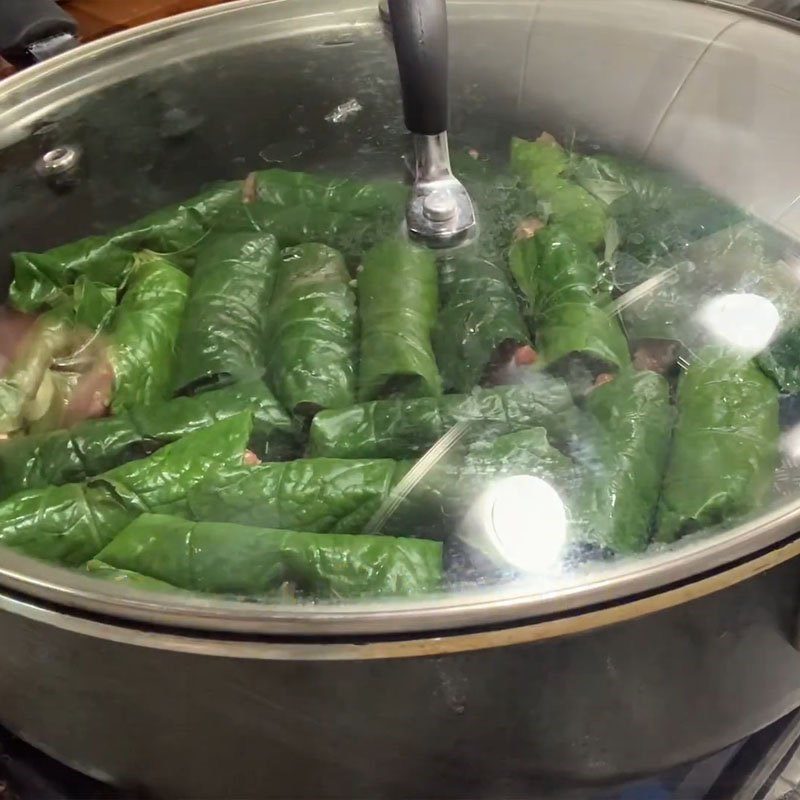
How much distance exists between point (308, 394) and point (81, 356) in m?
0.39

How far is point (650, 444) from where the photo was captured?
1052 millimetres

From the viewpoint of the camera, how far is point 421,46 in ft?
3.19

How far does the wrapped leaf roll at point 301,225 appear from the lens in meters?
1.35

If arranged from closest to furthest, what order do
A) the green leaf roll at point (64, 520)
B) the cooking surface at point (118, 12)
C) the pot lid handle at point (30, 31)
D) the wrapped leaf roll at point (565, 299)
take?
the green leaf roll at point (64, 520)
the wrapped leaf roll at point (565, 299)
the pot lid handle at point (30, 31)
the cooking surface at point (118, 12)

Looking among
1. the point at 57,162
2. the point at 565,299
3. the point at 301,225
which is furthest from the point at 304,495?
the point at 57,162

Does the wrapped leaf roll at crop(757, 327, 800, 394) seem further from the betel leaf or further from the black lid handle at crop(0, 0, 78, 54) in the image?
the black lid handle at crop(0, 0, 78, 54)

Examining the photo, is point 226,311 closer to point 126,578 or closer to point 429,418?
point 429,418

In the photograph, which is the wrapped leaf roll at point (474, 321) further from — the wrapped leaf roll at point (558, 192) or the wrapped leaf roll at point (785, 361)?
the wrapped leaf roll at point (785, 361)

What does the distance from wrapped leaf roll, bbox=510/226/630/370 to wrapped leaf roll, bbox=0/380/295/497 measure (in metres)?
0.40

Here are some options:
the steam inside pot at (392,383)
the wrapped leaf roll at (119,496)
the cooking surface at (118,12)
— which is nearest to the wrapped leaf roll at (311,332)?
the steam inside pot at (392,383)

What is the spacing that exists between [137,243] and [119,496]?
535 mm

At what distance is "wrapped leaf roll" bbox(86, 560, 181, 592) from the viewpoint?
2.70 feet

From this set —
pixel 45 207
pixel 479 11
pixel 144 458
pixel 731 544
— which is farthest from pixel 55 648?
pixel 479 11

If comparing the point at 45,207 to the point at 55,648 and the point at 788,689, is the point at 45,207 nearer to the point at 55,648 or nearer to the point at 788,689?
the point at 55,648
